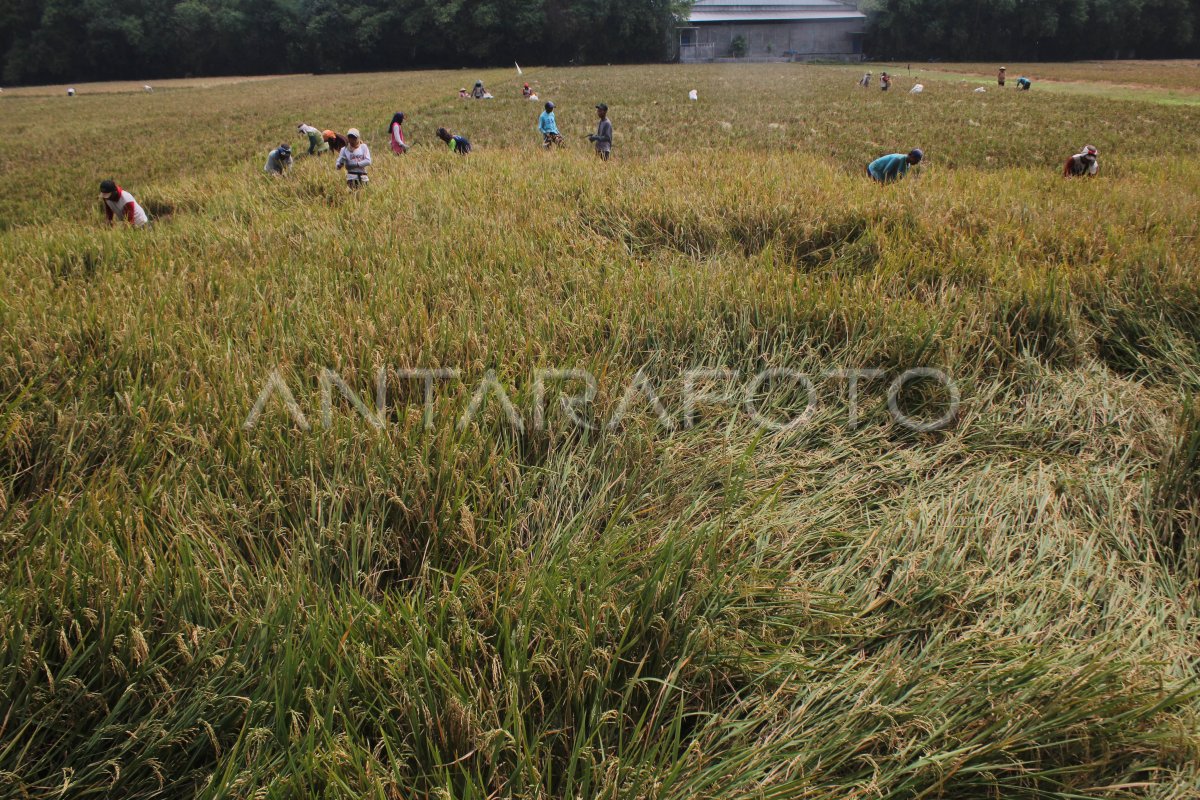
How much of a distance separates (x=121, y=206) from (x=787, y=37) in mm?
83816

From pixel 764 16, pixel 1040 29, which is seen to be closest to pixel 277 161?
pixel 1040 29

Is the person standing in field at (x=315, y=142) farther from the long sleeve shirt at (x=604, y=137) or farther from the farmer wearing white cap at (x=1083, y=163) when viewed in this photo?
the farmer wearing white cap at (x=1083, y=163)

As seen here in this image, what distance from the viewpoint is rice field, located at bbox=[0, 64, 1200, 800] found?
1525 mm

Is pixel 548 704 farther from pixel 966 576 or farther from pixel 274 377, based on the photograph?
pixel 274 377

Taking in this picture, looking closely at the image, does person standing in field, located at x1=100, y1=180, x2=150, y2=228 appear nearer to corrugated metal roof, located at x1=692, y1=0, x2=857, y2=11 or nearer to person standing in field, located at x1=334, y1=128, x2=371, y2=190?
person standing in field, located at x1=334, y1=128, x2=371, y2=190

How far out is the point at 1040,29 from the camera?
187ft

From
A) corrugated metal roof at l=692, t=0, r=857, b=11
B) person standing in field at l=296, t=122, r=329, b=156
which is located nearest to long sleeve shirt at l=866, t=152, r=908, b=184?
person standing in field at l=296, t=122, r=329, b=156

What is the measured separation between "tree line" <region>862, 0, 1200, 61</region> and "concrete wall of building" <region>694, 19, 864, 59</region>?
9.21 metres

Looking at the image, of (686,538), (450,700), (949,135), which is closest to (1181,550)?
(686,538)

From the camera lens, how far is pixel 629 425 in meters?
2.78

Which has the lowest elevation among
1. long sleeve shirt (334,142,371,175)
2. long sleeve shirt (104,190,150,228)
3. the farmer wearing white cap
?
long sleeve shirt (104,190,150,228)

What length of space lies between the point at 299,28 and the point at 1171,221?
73.0m

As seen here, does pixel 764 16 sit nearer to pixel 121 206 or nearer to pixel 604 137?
pixel 604 137

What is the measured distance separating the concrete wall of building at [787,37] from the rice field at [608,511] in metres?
79.9
